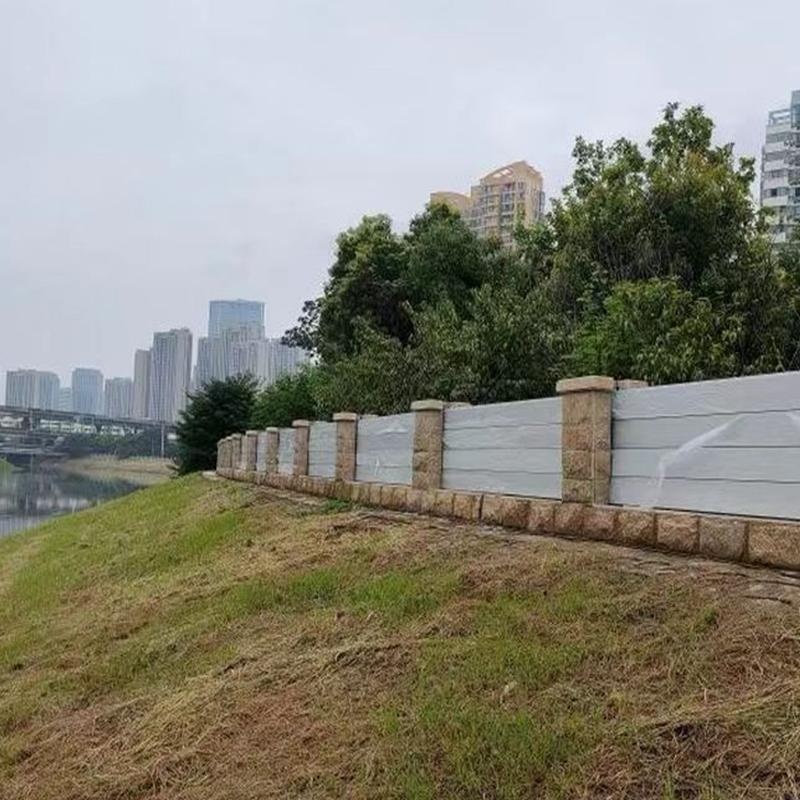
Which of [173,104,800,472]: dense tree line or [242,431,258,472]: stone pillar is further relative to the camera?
[242,431,258,472]: stone pillar

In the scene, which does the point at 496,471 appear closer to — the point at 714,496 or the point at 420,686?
the point at 714,496

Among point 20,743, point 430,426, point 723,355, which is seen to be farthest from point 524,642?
point 723,355

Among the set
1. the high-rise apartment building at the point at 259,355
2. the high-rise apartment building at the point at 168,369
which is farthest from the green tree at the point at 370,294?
the high-rise apartment building at the point at 168,369

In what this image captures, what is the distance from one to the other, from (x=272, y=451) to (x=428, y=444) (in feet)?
22.4

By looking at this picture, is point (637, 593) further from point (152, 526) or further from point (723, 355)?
point (152, 526)

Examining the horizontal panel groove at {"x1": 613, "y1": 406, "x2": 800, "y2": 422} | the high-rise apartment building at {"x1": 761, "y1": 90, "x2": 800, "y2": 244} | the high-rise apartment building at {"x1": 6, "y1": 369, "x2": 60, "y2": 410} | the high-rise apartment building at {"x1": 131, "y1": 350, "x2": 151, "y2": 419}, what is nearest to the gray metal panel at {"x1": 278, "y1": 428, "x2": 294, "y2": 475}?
the horizontal panel groove at {"x1": 613, "y1": 406, "x2": 800, "y2": 422}

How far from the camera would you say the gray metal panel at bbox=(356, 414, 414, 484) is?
7.38m

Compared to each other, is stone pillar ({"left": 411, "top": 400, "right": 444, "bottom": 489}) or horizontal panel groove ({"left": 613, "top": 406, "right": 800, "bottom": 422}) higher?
horizontal panel groove ({"left": 613, "top": 406, "right": 800, "bottom": 422})

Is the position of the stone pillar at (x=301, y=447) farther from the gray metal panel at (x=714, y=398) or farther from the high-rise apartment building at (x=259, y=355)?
the high-rise apartment building at (x=259, y=355)

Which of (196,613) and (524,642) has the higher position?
(524,642)

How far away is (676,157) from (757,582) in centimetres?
1290

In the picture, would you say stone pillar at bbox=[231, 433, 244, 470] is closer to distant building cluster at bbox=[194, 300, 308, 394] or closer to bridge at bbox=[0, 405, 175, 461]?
distant building cluster at bbox=[194, 300, 308, 394]

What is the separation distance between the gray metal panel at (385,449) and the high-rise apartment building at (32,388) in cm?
8145

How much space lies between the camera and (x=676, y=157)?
48.4ft
